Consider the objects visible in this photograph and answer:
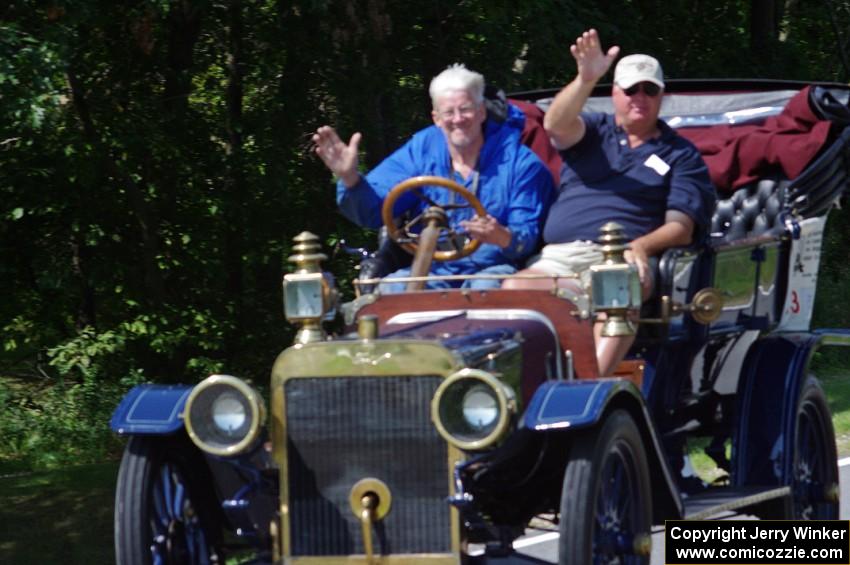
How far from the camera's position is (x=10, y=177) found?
11.0 metres

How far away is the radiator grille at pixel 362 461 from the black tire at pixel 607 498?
0.41 m

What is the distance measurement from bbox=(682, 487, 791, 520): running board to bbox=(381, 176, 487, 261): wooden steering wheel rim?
1282mm

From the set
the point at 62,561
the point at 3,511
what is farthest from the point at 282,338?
the point at 62,561

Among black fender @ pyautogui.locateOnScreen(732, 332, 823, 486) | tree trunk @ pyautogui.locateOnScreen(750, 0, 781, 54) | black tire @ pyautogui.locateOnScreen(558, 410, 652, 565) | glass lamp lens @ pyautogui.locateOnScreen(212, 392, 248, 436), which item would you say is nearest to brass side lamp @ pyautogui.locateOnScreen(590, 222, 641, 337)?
black tire @ pyautogui.locateOnScreen(558, 410, 652, 565)

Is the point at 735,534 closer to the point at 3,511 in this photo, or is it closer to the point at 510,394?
the point at 510,394

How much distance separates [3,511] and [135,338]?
3.05 m

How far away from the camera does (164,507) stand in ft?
19.4

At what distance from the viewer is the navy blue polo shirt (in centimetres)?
702

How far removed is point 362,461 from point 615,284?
117 cm

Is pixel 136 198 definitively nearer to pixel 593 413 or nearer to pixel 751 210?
pixel 751 210

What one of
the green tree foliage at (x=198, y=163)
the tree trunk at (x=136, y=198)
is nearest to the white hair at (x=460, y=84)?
the green tree foliage at (x=198, y=163)

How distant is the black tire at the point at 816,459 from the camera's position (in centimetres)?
738

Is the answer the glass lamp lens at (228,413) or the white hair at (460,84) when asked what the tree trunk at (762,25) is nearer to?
the white hair at (460,84)

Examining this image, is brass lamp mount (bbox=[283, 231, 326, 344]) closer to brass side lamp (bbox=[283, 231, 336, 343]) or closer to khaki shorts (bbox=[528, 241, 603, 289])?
brass side lamp (bbox=[283, 231, 336, 343])
